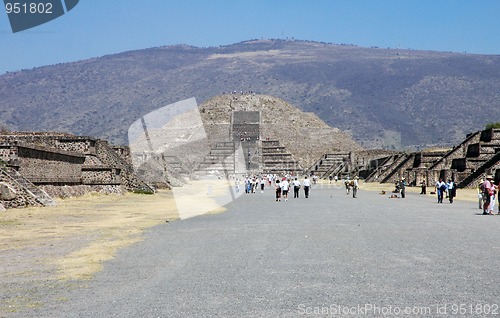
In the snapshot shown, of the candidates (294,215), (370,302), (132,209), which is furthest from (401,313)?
(132,209)

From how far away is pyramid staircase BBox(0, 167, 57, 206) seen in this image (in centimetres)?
2243

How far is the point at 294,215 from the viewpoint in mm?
19641

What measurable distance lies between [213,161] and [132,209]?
68614mm

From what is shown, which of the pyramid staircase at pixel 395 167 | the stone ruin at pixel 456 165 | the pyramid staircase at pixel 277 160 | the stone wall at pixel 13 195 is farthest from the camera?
the pyramid staircase at pixel 277 160

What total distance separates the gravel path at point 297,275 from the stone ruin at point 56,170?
9.53 metres

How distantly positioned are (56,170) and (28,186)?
5.22m

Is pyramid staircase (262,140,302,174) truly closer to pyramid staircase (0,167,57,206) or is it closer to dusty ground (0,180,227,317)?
pyramid staircase (0,167,57,206)

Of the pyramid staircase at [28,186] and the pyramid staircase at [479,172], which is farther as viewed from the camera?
the pyramid staircase at [479,172]

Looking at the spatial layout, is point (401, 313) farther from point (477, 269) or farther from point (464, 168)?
point (464, 168)

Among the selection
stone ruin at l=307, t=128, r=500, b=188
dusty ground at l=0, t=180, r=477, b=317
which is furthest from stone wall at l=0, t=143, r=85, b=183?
stone ruin at l=307, t=128, r=500, b=188

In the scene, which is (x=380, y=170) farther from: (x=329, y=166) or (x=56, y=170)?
(x=56, y=170)

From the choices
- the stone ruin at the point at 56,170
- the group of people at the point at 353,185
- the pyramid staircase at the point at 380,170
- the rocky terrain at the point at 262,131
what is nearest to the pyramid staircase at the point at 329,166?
the rocky terrain at the point at 262,131

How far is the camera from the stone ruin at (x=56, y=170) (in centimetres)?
2266

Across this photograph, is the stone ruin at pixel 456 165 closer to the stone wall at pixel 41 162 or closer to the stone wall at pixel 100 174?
the stone wall at pixel 100 174
